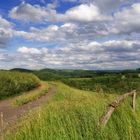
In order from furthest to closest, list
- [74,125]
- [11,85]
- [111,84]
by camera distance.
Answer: [111,84] → [11,85] → [74,125]

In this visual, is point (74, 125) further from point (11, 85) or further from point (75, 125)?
point (11, 85)

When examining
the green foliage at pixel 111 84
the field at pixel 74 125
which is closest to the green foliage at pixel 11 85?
the green foliage at pixel 111 84

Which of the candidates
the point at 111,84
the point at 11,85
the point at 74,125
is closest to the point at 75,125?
the point at 74,125

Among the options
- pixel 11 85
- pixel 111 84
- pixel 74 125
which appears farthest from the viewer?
pixel 111 84

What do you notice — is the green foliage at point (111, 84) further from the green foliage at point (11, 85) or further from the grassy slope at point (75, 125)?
the green foliage at point (11, 85)

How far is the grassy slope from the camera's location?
31.4 feet

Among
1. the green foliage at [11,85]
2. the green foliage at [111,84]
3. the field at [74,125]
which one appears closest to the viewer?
the field at [74,125]

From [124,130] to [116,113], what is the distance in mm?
867

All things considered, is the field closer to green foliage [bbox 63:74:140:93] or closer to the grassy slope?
the grassy slope

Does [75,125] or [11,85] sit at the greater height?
[75,125]

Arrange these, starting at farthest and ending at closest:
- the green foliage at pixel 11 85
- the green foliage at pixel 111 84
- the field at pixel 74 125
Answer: the green foliage at pixel 11 85, the green foliage at pixel 111 84, the field at pixel 74 125

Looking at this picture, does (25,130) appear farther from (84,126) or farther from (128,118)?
(128,118)

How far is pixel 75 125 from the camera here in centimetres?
1025

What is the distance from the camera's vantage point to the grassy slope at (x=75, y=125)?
31.4ft
